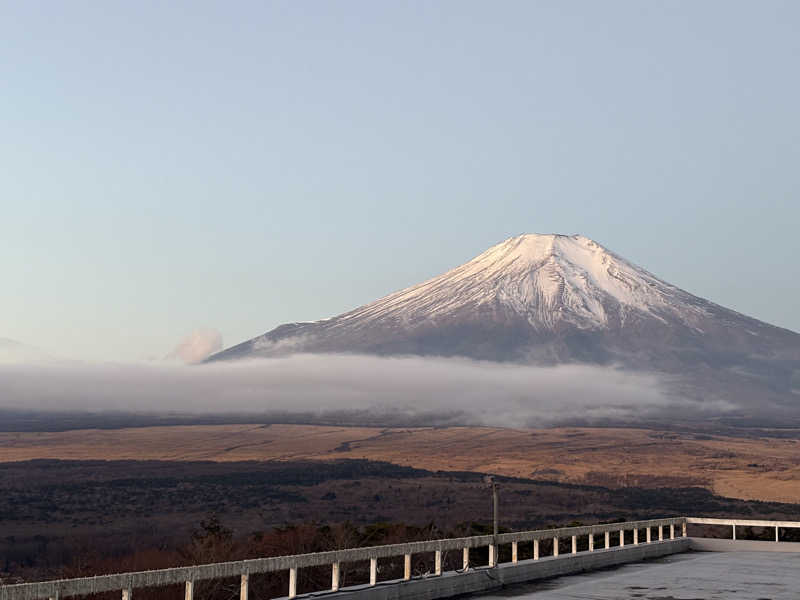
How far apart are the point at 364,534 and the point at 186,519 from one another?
220ft

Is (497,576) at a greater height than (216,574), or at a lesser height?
lesser

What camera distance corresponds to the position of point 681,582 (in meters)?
23.5

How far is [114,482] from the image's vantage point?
166 m

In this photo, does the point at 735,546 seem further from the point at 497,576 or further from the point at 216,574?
the point at 216,574

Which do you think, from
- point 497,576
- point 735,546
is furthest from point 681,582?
point 735,546

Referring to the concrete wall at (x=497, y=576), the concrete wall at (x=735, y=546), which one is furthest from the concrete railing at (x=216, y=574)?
the concrete wall at (x=735, y=546)

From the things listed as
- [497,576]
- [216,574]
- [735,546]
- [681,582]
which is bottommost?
[735,546]

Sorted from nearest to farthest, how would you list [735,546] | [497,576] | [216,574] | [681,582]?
[216,574]
[497,576]
[681,582]
[735,546]

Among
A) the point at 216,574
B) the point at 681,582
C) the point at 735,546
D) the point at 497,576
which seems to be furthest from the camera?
the point at 735,546

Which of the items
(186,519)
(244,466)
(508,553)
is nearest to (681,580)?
(508,553)

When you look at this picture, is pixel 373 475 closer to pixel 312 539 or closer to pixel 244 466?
pixel 244 466

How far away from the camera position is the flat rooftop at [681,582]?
2130 cm

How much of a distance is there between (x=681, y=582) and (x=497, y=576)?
150 inches

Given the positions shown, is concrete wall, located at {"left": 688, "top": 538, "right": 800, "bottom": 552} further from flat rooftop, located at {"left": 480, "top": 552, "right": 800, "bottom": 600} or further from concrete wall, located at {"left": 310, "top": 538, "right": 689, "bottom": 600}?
flat rooftop, located at {"left": 480, "top": 552, "right": 800, "bottom": 600}
